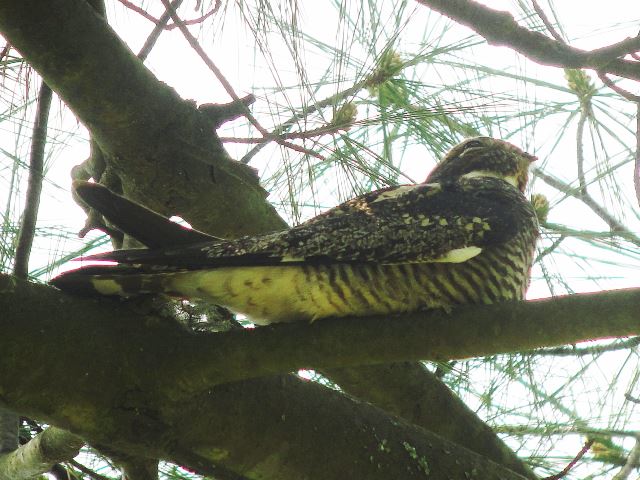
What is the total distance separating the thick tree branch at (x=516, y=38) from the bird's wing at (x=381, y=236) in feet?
1.51

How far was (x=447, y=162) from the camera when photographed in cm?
281

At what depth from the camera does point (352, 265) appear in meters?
1.94

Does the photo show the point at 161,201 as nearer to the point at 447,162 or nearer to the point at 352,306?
the point at 352,306

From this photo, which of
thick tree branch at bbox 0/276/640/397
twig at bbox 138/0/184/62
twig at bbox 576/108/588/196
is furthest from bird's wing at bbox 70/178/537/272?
twig at bbox 138/0/184/62

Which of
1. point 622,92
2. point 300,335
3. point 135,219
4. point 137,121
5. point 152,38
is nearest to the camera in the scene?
point 300,335

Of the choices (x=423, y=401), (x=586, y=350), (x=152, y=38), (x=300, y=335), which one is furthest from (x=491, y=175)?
(x=300, y=335)

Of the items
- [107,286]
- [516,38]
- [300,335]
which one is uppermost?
[516,38]

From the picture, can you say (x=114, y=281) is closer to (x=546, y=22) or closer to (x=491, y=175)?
(x=546, y=22)

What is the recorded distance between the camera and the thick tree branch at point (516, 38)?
189 centimetres

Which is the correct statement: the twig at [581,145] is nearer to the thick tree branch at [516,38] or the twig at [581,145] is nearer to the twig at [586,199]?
the twig at [586,199]

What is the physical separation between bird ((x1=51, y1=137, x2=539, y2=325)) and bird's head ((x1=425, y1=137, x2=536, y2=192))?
0.55 metres

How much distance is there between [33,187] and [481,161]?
1457 mm

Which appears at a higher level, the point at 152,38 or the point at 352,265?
the point at 152,38

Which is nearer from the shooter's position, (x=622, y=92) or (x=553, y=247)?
(x=622, y=92)
